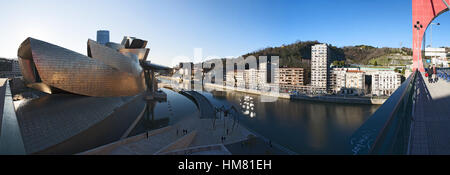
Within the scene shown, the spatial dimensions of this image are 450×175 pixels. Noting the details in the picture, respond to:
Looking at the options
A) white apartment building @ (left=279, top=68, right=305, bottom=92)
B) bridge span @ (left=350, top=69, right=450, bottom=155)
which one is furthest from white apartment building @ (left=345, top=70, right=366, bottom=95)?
bridge span @ (left=350, top=69, right=450, bottom=155)

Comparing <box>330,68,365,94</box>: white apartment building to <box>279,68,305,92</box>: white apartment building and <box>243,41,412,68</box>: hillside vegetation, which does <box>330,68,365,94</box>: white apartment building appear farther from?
<box>243,41,412,68</box>: hillside vegetation

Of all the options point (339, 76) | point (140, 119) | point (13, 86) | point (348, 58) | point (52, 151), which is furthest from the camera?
point (348, 58)

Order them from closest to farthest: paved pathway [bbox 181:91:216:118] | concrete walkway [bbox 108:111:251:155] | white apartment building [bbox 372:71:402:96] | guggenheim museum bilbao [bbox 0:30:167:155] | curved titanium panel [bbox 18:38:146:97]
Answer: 1. guggenheim museum bilbao [bbox 0:30:167:155]
2. concrete walkway [bbox 108:111:251:155]
3. curved titanium panel [bbox 18:38:146:97]
4. paved pathway [bbox 181:91:216:118]
5. white apartment building [bbox 372:71:402:96]

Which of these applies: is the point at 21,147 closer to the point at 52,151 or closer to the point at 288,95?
the point at 52,151

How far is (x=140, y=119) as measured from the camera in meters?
10.2

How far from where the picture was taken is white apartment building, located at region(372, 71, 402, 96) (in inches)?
936

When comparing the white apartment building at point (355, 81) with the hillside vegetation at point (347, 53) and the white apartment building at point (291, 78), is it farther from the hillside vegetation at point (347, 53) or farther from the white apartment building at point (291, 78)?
the hillside vegetation at point (347, 53)

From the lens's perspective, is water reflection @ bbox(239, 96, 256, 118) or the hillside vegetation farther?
the hillside vegetation

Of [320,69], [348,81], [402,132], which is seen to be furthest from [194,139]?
[348,81]

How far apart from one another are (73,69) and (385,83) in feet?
102

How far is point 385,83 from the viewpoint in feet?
79.9
